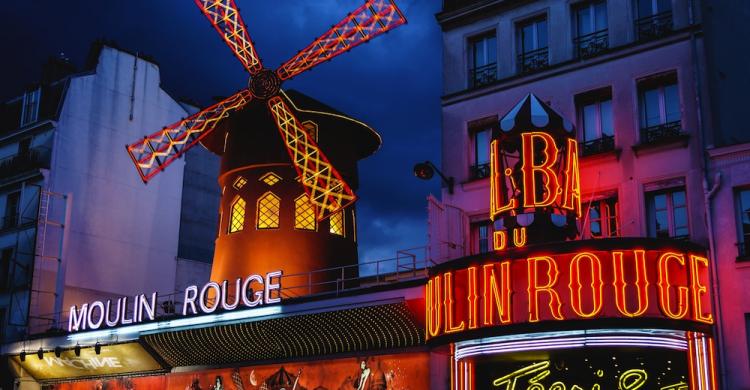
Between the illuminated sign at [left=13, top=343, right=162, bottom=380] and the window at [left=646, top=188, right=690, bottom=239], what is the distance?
Result: 9.70 meters

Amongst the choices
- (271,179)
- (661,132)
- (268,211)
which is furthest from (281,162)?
(661,132)

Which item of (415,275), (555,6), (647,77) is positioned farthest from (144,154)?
(647,77)

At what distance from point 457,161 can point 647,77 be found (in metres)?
2.96

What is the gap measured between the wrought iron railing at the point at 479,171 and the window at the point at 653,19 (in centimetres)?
273

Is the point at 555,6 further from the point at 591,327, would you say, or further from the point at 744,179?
the point at 591,327

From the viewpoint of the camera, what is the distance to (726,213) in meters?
11.0

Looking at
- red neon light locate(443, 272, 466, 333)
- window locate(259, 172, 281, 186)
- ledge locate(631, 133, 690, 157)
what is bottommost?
red neon light locate(443, 272, 466, 333)

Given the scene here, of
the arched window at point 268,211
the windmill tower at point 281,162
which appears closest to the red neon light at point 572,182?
the windmill tower at point 281,162

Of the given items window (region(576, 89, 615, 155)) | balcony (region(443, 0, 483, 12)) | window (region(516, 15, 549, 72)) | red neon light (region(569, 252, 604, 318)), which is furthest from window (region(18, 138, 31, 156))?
red neon light (region(569, 252, 604, 318))

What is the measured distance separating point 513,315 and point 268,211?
A: 7.98 metres

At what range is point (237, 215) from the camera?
59.6 ft

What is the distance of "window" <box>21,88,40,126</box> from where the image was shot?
22427 mm

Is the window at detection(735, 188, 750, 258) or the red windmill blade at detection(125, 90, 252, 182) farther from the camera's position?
the red windmill blade at detection(125, 90, 252, 182)

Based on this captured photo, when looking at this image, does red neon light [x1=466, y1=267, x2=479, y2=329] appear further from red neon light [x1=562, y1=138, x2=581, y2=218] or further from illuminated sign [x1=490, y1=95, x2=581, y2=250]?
red neon light [x1=562, y1=138, x2=581, y2=218]
